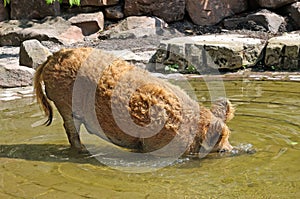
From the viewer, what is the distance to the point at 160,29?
12977mm

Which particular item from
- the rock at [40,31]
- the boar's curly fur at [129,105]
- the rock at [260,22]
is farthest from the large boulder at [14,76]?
the rock at [260,22]

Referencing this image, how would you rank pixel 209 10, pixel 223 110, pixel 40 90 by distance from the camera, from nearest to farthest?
pixel 223 110 < pixel 40 90 < pixel 209 10

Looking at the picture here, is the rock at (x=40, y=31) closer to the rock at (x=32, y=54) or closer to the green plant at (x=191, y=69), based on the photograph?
the rock at (x=32, y=54)

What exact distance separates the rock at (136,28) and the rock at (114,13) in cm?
29

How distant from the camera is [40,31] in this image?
40.4ft

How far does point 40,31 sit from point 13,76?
4.26m

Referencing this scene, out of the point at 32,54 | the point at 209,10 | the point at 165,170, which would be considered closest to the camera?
the point at 165,170

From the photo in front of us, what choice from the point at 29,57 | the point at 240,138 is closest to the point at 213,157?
the point at 240,138

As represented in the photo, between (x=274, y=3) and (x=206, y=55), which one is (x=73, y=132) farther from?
(x=274, y=3)

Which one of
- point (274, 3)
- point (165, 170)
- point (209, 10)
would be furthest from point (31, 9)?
point (165, 170)

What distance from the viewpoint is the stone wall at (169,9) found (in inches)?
513

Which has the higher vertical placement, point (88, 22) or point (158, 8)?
point (158, 8)

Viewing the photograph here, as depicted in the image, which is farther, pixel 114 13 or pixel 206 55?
pixel 114 13

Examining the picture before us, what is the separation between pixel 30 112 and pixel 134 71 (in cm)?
248
